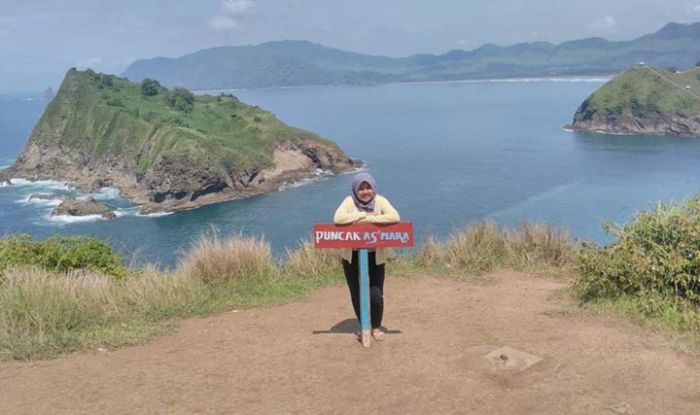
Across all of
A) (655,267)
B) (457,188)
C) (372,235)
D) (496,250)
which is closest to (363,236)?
(372,235)

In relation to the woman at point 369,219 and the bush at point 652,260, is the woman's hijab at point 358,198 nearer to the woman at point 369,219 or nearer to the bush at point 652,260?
the woman at point 369,219

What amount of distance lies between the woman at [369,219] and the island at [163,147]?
6680 cm

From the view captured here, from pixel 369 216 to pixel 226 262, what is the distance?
3.74 metres

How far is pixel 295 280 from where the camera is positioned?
899cm

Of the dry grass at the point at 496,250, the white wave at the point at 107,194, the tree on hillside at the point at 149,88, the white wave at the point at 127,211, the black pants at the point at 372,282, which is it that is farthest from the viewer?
the tree on hillside at the point at 149,88

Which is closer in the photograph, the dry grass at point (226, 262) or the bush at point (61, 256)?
the dry grass at point (226, 262)

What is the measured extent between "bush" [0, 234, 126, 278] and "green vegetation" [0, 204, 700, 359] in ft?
0.38

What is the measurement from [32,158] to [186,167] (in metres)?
37.8

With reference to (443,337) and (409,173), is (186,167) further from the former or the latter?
(443,337)

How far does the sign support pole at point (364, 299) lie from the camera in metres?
5.59

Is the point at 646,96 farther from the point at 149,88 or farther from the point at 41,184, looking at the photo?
the point at 41,184

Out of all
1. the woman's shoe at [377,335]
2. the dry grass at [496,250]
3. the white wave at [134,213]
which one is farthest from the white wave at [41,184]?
the woman's shoe at [377,335]

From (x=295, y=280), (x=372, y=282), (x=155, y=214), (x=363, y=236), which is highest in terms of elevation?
(x=363, y=236)

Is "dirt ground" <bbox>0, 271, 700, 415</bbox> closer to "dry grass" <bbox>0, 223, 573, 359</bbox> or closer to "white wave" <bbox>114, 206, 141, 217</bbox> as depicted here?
"dry grass" <bbox>0, 223, 573, 359</bbox>
